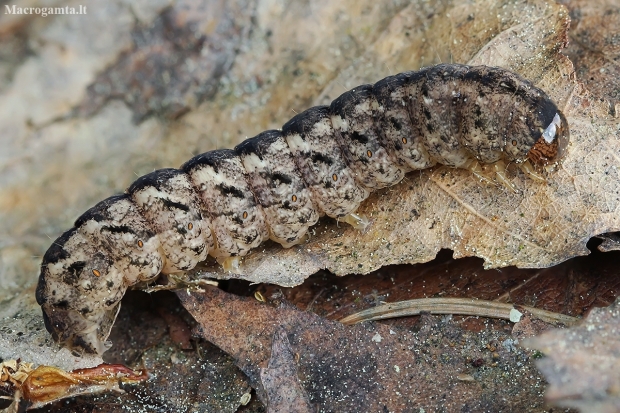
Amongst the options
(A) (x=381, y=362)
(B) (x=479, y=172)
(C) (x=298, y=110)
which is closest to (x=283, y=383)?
(A) (x=381, y=362)

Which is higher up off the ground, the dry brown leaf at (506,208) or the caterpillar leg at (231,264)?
the caterpillar leg at (231,264)

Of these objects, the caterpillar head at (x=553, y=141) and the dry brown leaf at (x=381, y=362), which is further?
the caterpillar head at (x=553, y=141)

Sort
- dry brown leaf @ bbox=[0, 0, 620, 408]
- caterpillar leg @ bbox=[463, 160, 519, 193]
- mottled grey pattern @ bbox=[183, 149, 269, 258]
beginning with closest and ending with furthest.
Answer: dry brown leaf @ bbox=[0, 0, 620, 408] < caterpillar leg @ bbox=[463, 160, 519, 193] < mottled grey pattern @ bbox=[183, 149, 269, 258]

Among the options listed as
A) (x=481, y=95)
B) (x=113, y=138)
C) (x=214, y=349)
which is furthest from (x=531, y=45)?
(x=113, y=138)

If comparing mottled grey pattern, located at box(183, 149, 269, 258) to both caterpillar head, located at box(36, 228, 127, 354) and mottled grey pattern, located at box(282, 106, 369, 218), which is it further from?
caterpillar head, located at box(36, 228, 127, 354)
